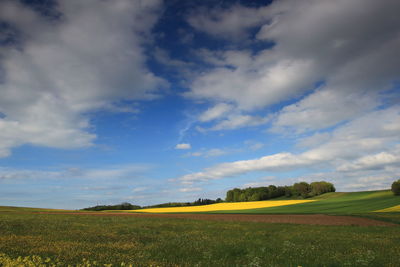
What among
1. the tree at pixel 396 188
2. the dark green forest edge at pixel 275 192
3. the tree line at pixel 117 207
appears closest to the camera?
the tree at pixel 396 188

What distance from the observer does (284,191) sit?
427 feet

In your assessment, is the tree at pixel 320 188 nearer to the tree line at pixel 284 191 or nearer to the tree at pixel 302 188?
the tree line at pixel 284 191

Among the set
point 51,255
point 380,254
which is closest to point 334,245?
point 380,254

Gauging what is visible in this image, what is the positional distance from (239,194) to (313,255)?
124 metres

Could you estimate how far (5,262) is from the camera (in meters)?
9.80

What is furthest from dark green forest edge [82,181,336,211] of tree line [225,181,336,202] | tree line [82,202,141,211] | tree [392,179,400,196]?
tree [392,179,400,196]

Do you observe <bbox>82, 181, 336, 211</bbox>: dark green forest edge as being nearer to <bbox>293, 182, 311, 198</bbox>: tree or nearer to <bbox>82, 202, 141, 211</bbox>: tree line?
<bbox>293, 182, 311, 198</bbox>: tree

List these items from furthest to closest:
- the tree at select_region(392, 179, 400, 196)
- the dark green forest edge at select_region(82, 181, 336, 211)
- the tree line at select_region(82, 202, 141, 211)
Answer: the dark green forest edge at select_region(82, 181, 336, 211)
the tree line at select_region(82, 202, 141, 211)
the tree at select_region(392, 179, 400, 196)

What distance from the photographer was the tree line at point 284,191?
122875 millimetres

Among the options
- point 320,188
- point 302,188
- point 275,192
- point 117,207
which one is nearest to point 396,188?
point 320,188

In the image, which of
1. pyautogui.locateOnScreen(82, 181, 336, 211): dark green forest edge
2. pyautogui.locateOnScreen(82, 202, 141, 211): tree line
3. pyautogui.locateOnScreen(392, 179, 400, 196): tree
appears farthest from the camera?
pyautogui.locateOnScreen(82, 181, 336, 211): dark green forest edge

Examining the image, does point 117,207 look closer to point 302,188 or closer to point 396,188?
point 302,188

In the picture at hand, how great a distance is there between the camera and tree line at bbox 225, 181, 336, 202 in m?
123

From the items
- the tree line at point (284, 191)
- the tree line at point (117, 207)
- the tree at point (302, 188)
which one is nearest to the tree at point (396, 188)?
the tree line at point (284, 191)
